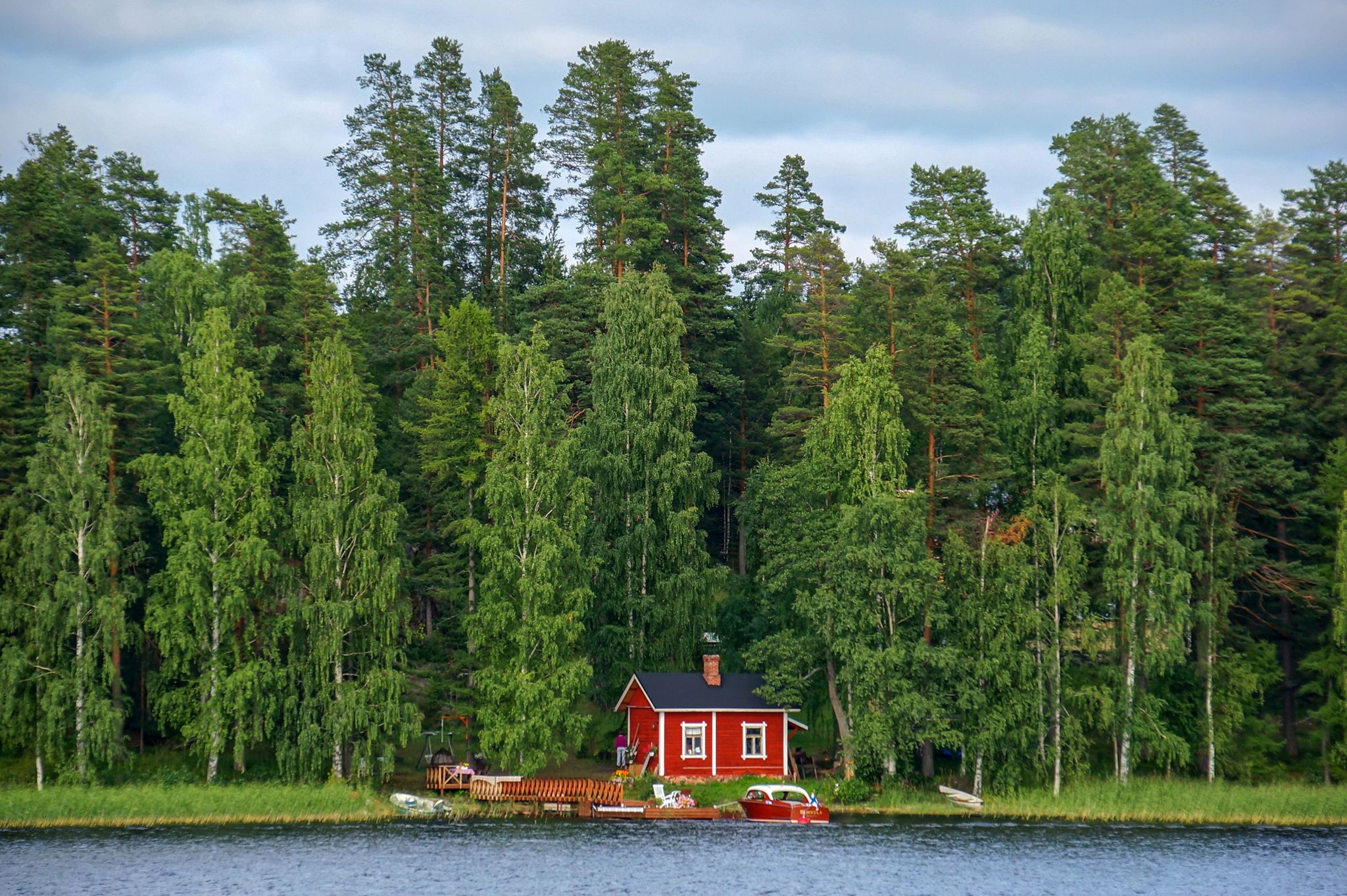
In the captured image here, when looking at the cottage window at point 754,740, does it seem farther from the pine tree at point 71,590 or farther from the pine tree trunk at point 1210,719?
the pine tree at point 71,590

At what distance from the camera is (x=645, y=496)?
59.1m

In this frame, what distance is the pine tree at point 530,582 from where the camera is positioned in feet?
171

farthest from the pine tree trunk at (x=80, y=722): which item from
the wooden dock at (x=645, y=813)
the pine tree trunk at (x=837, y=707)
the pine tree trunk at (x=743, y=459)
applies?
the pine tree trunk at (x=743, y=459)

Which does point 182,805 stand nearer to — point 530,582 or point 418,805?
point 418,805

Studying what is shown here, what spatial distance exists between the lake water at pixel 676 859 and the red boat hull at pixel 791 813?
42.7 inches

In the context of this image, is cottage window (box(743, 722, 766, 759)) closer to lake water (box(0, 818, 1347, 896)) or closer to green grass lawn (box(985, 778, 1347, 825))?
lake water (box(0, 818, 1347, 896))

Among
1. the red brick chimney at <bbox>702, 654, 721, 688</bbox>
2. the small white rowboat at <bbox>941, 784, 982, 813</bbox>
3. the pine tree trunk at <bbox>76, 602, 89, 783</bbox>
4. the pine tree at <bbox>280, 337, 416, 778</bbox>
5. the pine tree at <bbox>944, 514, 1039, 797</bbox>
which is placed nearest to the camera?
the pine tree trunk at <bbox>76, 602, 89, 783</bbox>

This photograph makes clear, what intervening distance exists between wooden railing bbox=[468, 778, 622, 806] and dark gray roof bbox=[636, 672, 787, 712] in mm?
4840

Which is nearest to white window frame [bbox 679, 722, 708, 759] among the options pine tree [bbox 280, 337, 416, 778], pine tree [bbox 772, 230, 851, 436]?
pine tree [bbox 280, 337, 416, 778]

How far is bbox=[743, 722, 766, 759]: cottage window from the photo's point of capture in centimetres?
5619

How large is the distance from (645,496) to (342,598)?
13.8m

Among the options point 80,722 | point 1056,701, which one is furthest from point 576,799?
point 1056,701

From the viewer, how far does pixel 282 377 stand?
61.9 meters

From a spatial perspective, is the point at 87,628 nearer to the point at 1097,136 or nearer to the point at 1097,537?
the point at 1097,537
